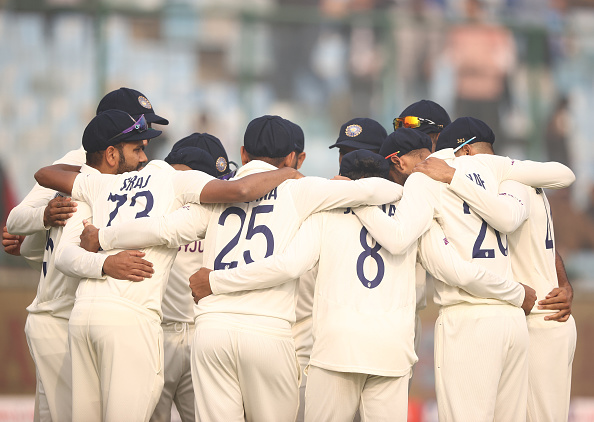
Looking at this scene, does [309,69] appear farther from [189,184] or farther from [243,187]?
[243,187]

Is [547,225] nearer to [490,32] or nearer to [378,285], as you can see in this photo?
[378,285]

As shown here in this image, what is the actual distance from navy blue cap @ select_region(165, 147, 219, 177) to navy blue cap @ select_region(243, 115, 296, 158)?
2.46 ft

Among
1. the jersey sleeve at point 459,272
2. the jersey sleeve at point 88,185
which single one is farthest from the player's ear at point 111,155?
the jersey sleeve at point 459,272

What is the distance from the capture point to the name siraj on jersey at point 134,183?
17.7 ft

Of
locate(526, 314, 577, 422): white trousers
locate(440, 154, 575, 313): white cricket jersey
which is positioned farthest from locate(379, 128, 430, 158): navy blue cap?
locate(526, 314, 577, 422): white trousers

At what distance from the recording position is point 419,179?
5410mm

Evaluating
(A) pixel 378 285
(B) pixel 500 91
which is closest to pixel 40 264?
(A) pixel 378 285

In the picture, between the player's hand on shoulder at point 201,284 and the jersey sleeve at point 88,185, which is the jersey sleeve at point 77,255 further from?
the player's hand on shoulder at point 201,284

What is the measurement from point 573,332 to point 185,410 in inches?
108

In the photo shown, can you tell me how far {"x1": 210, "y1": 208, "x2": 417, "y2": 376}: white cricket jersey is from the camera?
506 centimetres

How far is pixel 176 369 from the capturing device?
6305 millimetres

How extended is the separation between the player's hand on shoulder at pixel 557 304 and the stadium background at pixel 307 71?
21.8 feet

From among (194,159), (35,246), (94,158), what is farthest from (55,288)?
(194,159)

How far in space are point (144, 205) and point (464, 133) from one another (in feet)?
6.94
